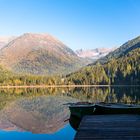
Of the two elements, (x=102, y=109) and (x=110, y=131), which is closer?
(x=110, y=131)

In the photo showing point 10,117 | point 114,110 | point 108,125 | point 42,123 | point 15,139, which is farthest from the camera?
point 10,117

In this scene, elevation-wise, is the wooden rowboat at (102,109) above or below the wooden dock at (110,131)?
above

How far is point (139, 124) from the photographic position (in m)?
26.3

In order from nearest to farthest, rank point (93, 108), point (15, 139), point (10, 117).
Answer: point (15, 139) < point (93, 108) < point (10, 117)

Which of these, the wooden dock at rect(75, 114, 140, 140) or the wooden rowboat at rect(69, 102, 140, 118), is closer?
the wooden dock at rect(75, 114, 140, 140)

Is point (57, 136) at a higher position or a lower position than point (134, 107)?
lower

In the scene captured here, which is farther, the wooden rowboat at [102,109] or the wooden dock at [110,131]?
the wooden rowboat at [102,109]

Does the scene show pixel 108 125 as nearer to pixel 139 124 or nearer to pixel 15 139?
pixel 139 124

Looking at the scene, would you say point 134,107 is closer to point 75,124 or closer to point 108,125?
point 75,124

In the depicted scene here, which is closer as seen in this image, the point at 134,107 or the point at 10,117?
the point at 134,107

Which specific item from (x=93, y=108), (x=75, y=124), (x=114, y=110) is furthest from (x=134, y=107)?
(x=75, y=124)

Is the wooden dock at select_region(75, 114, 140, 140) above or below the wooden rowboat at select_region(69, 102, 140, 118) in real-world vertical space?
below

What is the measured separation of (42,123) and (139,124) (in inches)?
823

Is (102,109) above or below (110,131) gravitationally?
above
